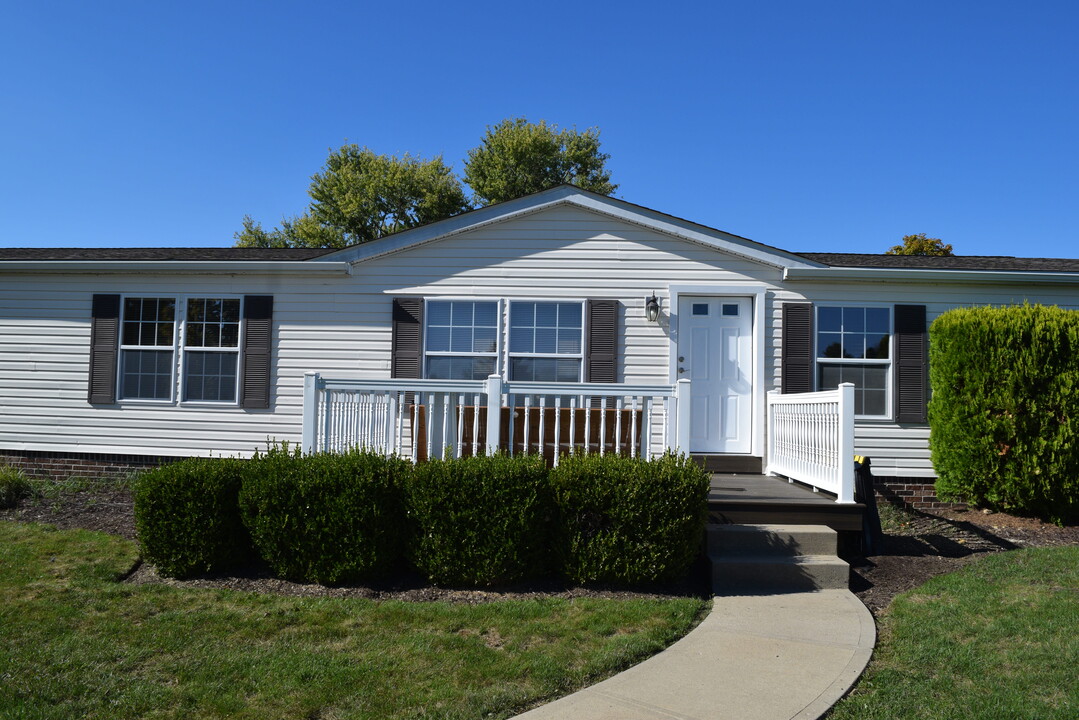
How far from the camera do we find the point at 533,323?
8.87 m

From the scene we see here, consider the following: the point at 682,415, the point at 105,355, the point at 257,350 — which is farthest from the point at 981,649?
the point at 105,355

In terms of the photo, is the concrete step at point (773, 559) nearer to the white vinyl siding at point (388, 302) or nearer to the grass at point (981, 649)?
the grass at point (981, 649)

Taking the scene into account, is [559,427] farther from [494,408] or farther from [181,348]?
[181,348]

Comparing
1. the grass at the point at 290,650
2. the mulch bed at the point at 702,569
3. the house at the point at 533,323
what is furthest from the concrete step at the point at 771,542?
the house at the point at 533,323

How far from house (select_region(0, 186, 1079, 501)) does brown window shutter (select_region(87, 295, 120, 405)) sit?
25 mm

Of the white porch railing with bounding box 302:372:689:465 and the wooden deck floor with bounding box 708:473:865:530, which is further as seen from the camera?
the wooden deck floor with bounding box 708:473:865:530

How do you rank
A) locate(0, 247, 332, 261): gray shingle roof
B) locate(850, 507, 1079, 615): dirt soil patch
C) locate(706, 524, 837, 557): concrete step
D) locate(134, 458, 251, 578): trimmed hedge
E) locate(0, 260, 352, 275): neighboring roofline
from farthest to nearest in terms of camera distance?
locate(0, 247, 332, 261): gray shingle roof < locate(0, 260, 352, 275): neighboring roofline < locate(706, 524, 837, 557): concrete step < locate(850, 507, 1079, 615): dirt soil patch < locate(134, 458, 251, 578): trimmed hedge

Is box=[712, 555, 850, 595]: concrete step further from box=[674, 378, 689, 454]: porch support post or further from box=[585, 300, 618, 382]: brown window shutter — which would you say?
box=[585, 300, 618, 382]: brown window shutter

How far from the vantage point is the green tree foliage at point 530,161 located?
2927 cm

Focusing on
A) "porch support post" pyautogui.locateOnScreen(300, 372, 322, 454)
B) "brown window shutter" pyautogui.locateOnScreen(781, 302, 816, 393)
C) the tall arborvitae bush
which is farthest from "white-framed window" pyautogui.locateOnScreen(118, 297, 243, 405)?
the tall arborvitae bush

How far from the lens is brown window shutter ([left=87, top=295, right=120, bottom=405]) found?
930 cm

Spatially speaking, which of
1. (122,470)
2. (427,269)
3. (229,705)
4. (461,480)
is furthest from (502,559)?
(122,470)

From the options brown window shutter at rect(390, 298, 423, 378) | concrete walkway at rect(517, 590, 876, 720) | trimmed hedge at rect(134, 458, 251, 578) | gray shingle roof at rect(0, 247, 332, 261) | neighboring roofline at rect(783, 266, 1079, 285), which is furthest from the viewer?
gray shingle roof at rect(0, 247, 332, 261)

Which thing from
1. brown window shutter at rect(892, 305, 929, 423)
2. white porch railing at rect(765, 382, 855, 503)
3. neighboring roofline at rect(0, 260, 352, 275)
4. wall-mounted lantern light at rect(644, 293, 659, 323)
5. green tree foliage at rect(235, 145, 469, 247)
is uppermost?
green tree foliage at rect(235, 145, 469, 247)
